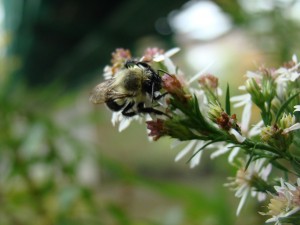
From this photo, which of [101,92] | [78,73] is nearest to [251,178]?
[101,92]

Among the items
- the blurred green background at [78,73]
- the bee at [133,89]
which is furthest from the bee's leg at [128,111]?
the blurred green background at [78,73]

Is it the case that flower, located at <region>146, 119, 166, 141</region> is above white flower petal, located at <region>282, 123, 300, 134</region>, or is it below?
above

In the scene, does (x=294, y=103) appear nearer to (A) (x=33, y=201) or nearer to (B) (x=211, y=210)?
(B) (x=211, y=210)

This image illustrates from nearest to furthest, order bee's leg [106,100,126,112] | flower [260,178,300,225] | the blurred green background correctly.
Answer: flower [260,178,300,225] → bee's leg [106,100,126,112] → the blurred green background

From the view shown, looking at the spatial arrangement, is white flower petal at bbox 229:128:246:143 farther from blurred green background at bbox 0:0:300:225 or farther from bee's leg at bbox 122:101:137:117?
blurred green background at bbox 0:0:300:225

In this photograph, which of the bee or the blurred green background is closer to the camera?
the bee

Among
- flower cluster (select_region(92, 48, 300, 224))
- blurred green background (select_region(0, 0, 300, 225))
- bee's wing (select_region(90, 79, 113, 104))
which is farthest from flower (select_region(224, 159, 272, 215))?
blurred green background (select_region(0, 0, 300, 225))

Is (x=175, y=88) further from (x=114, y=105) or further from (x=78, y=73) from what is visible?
(x=78, y=73)

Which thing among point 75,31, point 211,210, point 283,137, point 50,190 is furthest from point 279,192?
point 75,31
